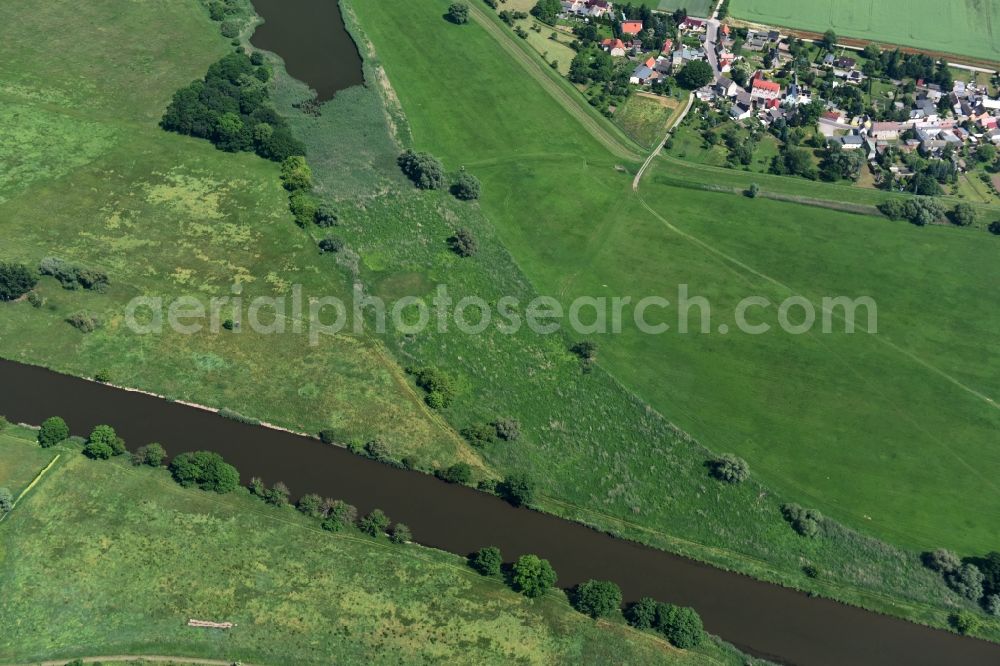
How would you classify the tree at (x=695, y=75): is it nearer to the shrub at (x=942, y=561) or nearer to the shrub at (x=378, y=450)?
the shrub at (x=942, y=561)

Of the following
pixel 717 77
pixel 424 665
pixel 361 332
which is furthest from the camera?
pixel 717 77

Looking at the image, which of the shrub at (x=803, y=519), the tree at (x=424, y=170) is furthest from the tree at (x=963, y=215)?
the tree at (x=424, y=170)

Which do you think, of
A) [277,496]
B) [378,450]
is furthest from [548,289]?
[277,496]

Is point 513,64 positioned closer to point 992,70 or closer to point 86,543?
point 992,70

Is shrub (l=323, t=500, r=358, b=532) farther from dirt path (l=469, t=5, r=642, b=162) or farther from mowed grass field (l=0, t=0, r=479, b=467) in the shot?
dirt path (l=469, t=5, r=642, b=162)

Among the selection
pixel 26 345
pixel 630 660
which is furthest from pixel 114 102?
pixel 630 660
